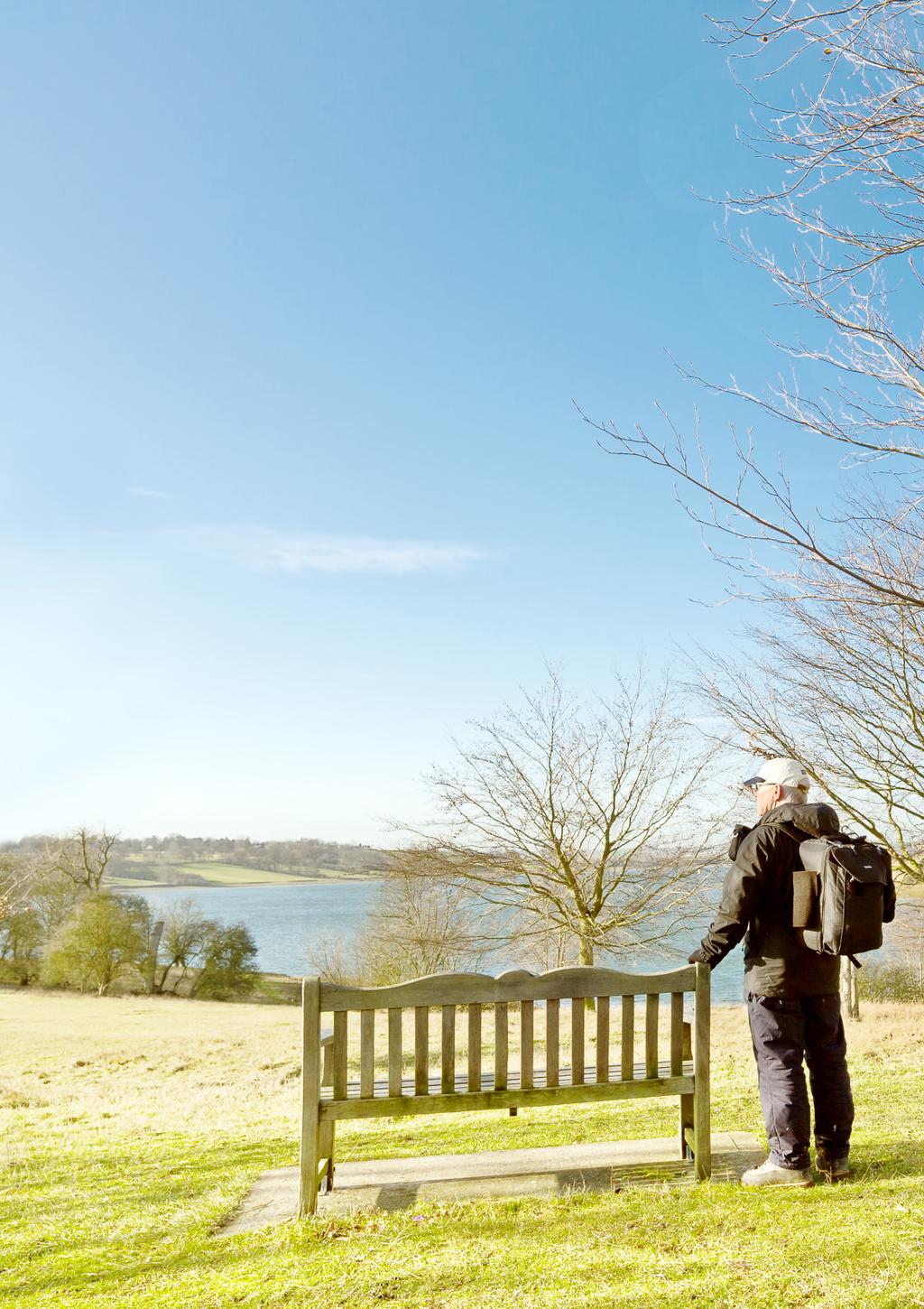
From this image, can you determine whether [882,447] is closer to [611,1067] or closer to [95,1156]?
[611,1067]

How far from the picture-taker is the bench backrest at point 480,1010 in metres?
4.01

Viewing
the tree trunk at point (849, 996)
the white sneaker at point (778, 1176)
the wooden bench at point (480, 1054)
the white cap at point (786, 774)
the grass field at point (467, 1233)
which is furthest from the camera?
the tree trunk at point (849, 996)

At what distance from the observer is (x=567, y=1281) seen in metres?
2.98

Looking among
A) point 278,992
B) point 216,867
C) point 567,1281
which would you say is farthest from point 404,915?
point 216,867

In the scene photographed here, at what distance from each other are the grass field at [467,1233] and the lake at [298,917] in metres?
8.13

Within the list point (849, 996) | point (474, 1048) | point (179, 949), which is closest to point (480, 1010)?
point (474, 1048)

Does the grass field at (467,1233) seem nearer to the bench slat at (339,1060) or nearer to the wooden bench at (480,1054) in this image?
the wooden bench at (480,1054)

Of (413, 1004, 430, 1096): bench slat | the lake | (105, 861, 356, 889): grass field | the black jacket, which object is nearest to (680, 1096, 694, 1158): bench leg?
the black jacket

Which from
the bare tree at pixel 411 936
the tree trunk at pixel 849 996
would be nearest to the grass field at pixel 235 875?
the bare tree at pixel 411 936

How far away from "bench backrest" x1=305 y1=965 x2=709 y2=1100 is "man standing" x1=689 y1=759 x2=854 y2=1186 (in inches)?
12.1

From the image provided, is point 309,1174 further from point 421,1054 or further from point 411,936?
point 411,936

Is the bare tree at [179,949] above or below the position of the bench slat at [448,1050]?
below

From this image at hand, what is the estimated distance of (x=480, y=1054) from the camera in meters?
3.96

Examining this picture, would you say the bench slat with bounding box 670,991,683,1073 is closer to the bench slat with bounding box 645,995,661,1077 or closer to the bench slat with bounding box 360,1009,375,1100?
the bench slat with bounding box 645,995,661,1077
